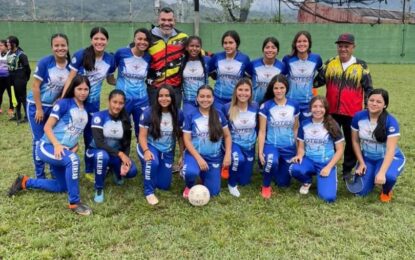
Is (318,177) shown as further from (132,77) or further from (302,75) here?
(132,77)

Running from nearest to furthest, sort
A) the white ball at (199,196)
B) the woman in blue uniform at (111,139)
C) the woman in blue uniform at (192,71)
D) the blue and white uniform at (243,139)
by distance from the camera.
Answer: the white ball at (199,196)
the woman in blue uniform at (111,139)
the blue and white uniform at (243,139)
the woman in blue uniform at (192,71)

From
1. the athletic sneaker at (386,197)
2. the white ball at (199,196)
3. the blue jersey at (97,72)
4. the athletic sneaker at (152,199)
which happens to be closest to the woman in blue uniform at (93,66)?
the blue jersey at (97,72)

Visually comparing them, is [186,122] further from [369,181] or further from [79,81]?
[369,181]

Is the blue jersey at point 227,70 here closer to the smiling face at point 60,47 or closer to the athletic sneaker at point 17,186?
the smiling face at point 60,47

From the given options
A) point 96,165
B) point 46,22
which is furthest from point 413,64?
point 96,165

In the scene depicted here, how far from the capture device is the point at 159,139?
458 centimetres

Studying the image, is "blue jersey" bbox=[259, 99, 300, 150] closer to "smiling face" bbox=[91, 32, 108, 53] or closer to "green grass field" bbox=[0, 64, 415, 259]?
"green grass field" bbox=[0, 64, 415, 259]

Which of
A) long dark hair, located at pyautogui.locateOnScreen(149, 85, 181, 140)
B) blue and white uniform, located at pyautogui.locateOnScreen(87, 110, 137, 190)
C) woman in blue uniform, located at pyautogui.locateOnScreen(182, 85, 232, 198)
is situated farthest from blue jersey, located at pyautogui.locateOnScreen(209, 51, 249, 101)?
blue and white uniform, located at pyautogui.locateOnScreen(87, 110, 137, 190)

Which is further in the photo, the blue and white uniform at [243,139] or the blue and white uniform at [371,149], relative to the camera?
the blue and white uniform at [243,139]

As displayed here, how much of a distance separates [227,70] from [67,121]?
201 centimetres

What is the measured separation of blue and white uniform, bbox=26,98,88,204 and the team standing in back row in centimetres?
1

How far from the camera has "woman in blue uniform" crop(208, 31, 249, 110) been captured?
516 centimetres

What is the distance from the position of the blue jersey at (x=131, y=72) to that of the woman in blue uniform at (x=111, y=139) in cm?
39

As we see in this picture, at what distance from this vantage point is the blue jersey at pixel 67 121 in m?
4.23
